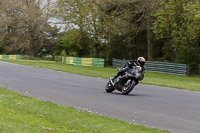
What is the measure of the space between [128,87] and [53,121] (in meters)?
6.83

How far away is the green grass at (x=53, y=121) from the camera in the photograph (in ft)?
22.7

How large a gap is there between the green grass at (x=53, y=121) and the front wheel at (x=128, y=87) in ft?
16.0

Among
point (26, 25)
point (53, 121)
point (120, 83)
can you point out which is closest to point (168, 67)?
point (120, 83)

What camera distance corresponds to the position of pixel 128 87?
14.4 meters

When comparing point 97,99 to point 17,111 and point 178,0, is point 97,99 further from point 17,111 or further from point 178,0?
point 178,0

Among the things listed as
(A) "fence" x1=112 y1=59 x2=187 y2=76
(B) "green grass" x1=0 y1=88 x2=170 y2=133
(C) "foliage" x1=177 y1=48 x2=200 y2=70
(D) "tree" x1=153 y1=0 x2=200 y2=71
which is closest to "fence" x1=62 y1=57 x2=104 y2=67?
(A) "fence" x1=112 y1=59 x2=187 y2=76

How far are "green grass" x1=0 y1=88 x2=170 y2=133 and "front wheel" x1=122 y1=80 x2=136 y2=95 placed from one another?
486cm

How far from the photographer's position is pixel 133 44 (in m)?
48.2

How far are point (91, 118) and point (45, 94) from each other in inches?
200

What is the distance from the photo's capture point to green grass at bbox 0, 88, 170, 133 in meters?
6.91

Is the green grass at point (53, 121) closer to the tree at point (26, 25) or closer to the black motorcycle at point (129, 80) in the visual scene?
the black motorcycle at point (129, 80)

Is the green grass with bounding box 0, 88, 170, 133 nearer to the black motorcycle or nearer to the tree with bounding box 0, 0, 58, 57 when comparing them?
the black motorcycle

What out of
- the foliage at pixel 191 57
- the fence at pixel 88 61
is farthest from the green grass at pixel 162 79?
the fence at pixel 88 61

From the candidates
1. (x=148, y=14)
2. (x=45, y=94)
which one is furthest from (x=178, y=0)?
(x=45, y=94)
